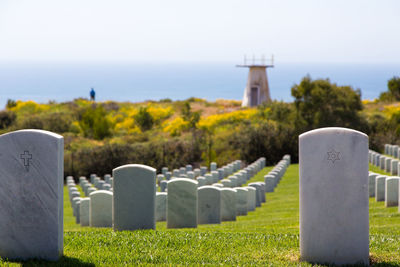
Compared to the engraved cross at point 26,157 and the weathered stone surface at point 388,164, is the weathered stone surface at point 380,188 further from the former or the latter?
the engraved cross at point 26,157

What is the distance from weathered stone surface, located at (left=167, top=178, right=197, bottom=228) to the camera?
13.4m

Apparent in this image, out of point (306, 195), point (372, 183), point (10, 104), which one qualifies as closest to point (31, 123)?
point (10, 104)

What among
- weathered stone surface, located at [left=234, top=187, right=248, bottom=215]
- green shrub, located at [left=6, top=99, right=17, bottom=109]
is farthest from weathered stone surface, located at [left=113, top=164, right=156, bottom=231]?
green shrub, located at [left=6, top=99, right=17, bottom=109]

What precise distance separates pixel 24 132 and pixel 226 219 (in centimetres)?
941

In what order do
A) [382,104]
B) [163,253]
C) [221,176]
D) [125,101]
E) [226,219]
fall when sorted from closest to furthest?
1. [163,253]
2. [226,219]
3. [221,176]
4. [382,104]
5. [125,101]

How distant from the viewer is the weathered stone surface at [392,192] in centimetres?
1736

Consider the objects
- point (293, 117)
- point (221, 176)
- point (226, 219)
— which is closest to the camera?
point (226, 219)

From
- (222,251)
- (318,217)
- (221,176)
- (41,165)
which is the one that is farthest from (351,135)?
(221,176)

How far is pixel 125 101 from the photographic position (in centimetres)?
7938

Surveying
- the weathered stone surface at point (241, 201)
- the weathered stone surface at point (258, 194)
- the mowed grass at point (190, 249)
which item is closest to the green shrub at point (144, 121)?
the weathered stone surface at point (258, 194)

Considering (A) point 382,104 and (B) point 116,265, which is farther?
(A) point 382,104

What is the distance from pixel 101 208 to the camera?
14.7 metres

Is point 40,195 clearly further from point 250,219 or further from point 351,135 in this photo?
point 250,219

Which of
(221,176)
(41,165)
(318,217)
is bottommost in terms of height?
(221,176)
